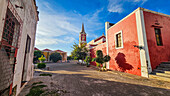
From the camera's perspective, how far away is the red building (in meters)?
6.11

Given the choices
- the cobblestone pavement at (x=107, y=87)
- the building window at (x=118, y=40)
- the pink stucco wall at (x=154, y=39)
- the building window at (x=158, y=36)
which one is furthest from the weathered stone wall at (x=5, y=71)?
the building window at (x=158, y=36)

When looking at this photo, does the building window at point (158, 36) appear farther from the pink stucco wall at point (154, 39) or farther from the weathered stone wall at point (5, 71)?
the weathered stone wall at point (5, 71)

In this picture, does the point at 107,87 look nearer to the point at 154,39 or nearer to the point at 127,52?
the point at 127,52

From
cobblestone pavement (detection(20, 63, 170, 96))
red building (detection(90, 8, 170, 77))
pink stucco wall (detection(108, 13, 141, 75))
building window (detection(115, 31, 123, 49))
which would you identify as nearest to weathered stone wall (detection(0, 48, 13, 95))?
cobblestone pavement (detection(20, 63, 170, 96))

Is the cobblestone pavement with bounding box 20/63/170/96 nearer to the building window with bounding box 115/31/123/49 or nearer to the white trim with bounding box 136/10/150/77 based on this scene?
the white trim with bounding box 136/10/150/77

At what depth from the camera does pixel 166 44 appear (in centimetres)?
705

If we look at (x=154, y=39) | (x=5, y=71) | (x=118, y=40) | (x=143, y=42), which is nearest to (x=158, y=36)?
(x=154, y=39)

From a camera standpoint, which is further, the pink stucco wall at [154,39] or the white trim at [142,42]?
the pink stucco wall at [154,39]

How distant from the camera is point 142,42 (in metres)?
6.18

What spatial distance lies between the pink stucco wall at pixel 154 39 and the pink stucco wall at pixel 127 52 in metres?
1.00

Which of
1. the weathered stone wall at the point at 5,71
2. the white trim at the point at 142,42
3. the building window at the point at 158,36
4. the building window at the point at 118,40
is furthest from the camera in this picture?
the building window at the point at 118,40

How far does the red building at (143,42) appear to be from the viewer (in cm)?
611

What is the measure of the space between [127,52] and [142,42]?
174 centimetres

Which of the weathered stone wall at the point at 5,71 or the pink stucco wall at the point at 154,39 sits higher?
the pink stucco wall at the point at 154,39
